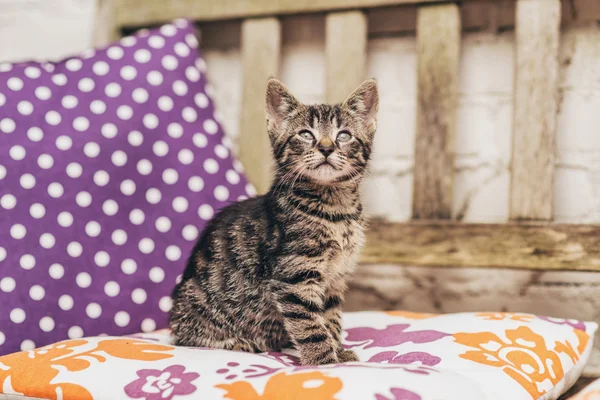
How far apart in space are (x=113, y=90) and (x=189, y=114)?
193 millimetres

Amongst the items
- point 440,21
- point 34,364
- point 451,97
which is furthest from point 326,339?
point 440,21

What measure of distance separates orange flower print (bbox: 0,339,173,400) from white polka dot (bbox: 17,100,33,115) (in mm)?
549

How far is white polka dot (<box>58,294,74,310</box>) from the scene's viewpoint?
1.22m

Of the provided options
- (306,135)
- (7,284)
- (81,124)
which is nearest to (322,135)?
(306,135)

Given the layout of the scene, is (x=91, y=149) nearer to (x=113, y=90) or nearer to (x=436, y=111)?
(x=113, y=90)

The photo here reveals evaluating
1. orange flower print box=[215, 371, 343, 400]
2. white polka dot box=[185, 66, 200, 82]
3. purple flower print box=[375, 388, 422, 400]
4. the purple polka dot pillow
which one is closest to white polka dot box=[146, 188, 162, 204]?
the purple polka dot pillow

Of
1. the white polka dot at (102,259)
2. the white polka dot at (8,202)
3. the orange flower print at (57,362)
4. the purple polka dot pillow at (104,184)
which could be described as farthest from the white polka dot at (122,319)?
the white polka dot at (8,202)

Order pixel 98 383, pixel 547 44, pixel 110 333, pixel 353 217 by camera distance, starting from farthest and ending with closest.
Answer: pixel 547 44, pixel 110 333, pixel 353 217, pixel 98 383

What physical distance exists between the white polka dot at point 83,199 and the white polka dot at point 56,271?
147mm

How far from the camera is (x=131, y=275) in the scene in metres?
1.30

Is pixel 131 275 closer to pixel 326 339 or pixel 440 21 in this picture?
pixel 326 339

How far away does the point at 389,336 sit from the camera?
110cm

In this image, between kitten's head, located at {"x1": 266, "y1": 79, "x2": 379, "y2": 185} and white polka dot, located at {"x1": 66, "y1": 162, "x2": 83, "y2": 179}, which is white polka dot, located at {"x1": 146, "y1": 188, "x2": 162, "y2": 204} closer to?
white polka dot, located at {"x1": 66, "y1": 162, "x2": 83, "y2": 179}

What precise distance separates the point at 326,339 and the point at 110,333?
1.78 ft
